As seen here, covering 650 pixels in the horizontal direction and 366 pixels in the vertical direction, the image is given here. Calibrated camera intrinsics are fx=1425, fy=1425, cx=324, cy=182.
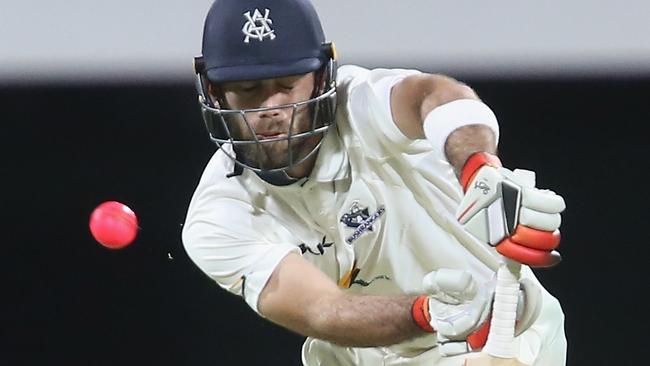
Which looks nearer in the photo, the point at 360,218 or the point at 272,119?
the point at 272,119

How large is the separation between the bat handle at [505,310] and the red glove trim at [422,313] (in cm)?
18

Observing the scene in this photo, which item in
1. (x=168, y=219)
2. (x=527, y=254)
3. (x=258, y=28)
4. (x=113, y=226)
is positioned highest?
(x=258, y=28)

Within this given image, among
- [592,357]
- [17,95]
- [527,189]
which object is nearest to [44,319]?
[17,95]

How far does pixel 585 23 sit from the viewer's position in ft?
9.87

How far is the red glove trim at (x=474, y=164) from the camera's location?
173 cm

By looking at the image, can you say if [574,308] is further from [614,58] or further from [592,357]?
[614,58]

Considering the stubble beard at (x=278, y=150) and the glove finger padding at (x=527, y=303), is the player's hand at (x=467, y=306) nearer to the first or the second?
the glove finger padding at (x=527, y=303)

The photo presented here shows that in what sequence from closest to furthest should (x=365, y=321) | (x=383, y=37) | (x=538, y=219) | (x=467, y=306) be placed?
(x=538, y=219)
(x=467, y=306)
(x=365, y=321)
(x=383, y=37)

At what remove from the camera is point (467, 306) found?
5.62 feet

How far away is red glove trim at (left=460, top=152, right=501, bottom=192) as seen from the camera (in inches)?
68.1

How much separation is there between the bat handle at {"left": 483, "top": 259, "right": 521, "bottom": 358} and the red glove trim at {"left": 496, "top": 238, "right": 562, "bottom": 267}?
0.08 feet

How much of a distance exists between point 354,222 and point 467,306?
0.52 metres

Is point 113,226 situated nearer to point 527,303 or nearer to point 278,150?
point 278,150

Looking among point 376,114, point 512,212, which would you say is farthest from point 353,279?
point 512,212
